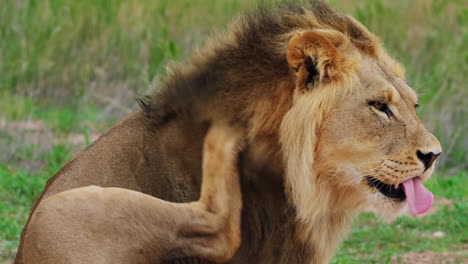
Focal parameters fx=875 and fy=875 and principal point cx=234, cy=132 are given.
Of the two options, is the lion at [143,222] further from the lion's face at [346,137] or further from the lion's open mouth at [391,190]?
the lion's open mouth at [391,190]

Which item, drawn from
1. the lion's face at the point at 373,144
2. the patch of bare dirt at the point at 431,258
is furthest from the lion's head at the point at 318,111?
the patch of bare dirt at the point at 431,258

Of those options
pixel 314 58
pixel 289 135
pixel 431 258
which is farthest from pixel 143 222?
pixel 431 258

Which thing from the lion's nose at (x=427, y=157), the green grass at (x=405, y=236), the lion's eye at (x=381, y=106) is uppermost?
the lion's eye at (x=381, y=106)

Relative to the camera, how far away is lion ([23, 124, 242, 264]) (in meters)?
2.70

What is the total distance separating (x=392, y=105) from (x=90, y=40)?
5.29 m

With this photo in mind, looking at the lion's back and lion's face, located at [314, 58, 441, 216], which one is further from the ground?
lion's face, located at [314, 58, 441, 216]

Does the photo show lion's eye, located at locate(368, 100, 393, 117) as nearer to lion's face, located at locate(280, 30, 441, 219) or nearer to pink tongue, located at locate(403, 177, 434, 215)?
lion's face, located at locate(280, 30, 441, 219)

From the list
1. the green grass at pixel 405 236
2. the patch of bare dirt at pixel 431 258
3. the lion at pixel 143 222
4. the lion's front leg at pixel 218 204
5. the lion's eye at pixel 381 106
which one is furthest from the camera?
the green grass at pixel 405 236

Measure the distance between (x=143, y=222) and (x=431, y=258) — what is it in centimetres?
229

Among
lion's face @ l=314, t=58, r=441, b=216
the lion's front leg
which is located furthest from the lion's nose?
the lion's front leg

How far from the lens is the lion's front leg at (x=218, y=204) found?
9.45ft

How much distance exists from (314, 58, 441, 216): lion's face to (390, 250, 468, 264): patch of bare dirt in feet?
5.40

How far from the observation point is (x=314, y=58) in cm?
297

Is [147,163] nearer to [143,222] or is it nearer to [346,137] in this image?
[143,222]
